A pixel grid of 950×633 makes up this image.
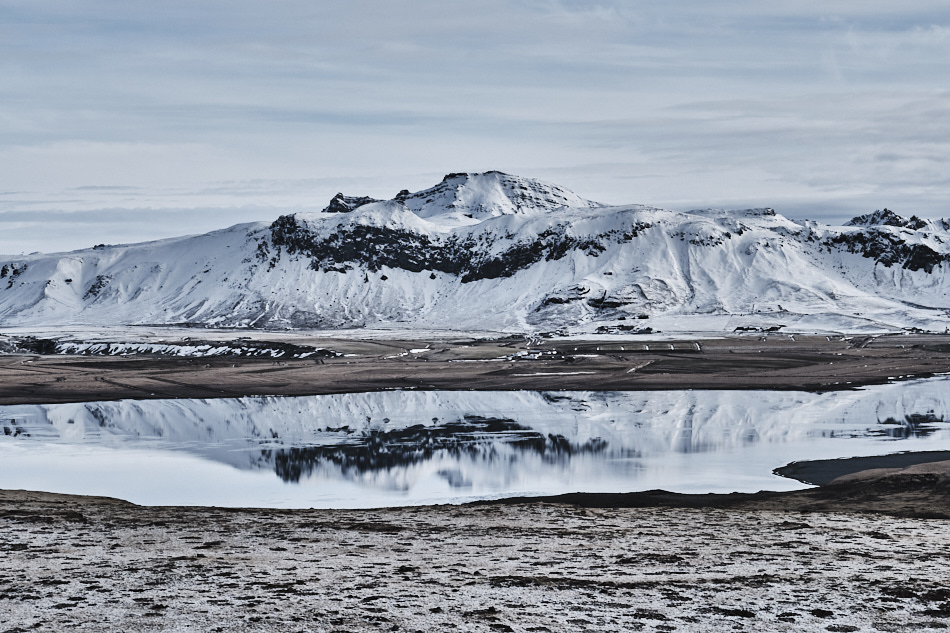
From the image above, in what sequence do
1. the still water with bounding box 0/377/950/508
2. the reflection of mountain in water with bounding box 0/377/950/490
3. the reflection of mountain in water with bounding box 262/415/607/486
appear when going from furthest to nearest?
Result: 1. the reflection of mountain in water with bounding box 0/377/950/490
2. the reflection of mountain in water with bounding box 262/415/607/486
3. the still water with bounding box 0/377/950/508

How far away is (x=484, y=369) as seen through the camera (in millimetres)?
98125

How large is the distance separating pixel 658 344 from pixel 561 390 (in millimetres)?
63984

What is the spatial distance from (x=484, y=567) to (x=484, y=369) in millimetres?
79490

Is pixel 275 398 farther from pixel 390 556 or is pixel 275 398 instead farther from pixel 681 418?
pixel 390 556

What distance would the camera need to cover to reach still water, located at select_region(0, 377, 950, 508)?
3769cm

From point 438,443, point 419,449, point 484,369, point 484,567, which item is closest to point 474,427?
point 438,443

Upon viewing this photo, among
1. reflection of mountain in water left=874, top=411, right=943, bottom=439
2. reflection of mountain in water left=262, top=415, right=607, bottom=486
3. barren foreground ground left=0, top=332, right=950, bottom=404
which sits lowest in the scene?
reflection of mountain in water left=262, top=415, right=607, bottom=486

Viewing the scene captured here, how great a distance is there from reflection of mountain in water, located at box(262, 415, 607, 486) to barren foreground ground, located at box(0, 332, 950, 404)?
26170mm

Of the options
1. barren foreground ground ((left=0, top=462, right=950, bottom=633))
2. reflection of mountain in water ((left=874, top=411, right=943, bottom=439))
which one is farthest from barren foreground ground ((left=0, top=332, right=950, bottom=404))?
barren foreground ground ((left=0, top=462, right=950, bottom=633))

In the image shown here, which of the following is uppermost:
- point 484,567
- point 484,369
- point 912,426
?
point 484,369

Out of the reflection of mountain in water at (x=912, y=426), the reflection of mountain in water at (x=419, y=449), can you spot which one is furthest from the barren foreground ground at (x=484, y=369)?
the reflection of mountain in water at (x=419, y=449)

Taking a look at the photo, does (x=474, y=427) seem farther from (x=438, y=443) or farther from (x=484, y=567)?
(x=484, y=567)

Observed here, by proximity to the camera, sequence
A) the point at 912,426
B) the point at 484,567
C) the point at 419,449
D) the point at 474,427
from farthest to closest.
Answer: the point at 474,427, the point at 912,426, the point at 419,449, the point at 484,567

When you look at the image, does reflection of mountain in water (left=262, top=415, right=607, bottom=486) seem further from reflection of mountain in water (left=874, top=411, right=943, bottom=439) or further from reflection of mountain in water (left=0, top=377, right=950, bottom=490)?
reflection of mountain in water (left=874, top=411, right=943, bottom=439)
